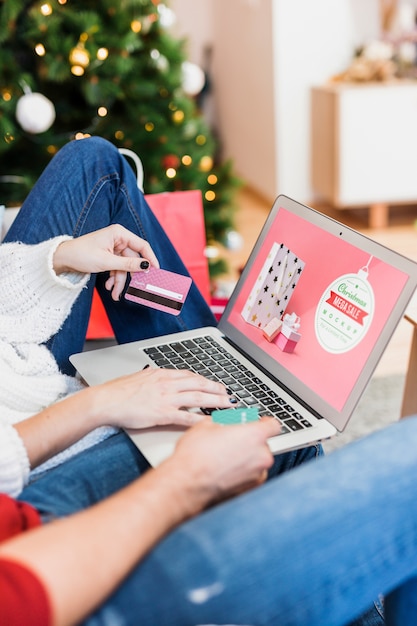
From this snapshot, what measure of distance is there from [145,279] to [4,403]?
27 cm

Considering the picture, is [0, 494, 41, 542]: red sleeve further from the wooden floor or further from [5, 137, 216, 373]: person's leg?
the wooden floor

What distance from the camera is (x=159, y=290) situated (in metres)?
1.05

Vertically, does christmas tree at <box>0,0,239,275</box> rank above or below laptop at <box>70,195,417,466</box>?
above

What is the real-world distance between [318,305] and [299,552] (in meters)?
0.42

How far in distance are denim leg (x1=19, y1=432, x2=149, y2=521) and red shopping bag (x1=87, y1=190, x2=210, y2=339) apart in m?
0.74

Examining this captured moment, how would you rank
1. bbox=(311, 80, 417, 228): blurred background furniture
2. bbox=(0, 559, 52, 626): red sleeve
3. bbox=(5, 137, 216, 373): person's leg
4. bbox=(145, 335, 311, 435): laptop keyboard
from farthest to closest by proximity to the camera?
bbox=(311, 80, 417, 228): blurred background furniture
bbox=(5, 137, 216, 373): person's leg
bbox=(145, 335, 311, 435): laptop keyboard
bbox=(0, 559, 52, 626): red sleeve

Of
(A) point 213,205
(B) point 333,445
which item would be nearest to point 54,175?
(B) point 333,445

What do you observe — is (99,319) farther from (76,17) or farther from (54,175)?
(76,17)

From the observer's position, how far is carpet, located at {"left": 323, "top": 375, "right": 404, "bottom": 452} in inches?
66.8

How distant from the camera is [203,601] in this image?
569mm

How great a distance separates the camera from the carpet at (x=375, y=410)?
1697mm

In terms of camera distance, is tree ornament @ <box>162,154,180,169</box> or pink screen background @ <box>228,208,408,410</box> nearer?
pink screen background @ <box>228,208,408,410</box>

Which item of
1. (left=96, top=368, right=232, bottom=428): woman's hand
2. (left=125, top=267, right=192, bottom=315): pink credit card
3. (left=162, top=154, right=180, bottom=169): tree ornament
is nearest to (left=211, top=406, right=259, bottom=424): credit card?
(left=96, top=368, right=232, bottom=428): woman's hand

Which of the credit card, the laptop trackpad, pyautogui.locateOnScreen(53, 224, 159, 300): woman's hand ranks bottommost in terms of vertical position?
the laptop trackpad
